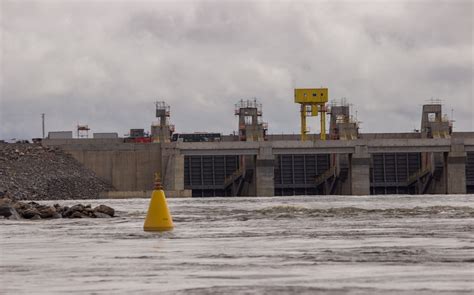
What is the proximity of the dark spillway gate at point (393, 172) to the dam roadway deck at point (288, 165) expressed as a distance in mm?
103

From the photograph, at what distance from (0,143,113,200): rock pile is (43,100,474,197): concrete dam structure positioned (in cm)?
236

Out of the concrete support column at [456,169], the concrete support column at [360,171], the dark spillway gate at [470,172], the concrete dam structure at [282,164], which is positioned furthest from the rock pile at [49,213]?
the dark spillway gate at [470,172]

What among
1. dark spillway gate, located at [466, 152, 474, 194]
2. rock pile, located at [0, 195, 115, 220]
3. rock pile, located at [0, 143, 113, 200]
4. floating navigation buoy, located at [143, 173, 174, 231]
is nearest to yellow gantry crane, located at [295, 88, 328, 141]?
dark spillway gate, located at [466, 152, 474, 194]

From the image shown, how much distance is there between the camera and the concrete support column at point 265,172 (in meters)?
102

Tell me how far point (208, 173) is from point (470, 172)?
27930 mm

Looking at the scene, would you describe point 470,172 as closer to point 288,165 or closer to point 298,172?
point 298,172

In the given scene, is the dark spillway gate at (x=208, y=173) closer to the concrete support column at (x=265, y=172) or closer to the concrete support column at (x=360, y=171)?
the concrete support column at (x=265, y=172)

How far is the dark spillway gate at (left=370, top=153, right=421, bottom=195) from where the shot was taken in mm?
109438

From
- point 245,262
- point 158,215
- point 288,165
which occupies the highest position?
point 288,165

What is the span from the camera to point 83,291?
11656mm

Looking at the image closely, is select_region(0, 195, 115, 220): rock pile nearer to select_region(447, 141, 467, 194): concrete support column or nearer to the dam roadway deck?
the dam roadway deck

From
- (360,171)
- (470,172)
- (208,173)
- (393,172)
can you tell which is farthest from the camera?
(470,172)

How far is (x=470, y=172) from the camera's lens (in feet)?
373

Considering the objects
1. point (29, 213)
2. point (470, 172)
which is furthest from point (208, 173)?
point (29, 213)
